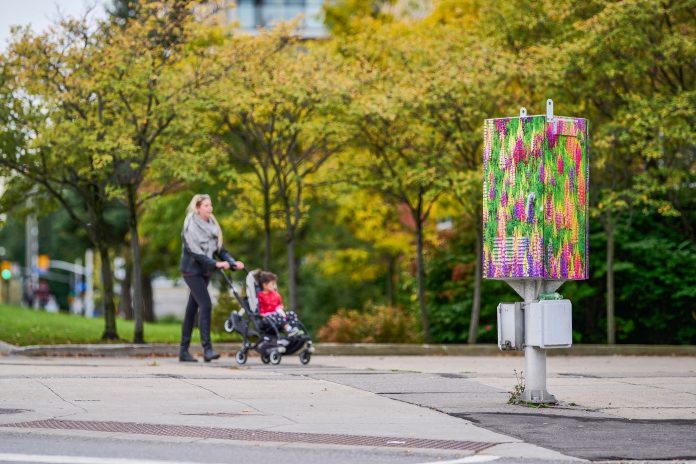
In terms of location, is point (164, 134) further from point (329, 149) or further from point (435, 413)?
point (435, 413)

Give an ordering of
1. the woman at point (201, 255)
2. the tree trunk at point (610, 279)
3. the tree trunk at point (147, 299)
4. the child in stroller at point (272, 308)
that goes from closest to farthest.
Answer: the woman at point (201, 255), the child in stroller at point (272, 308), the tree trunk at point (610, 279), the tree trunk at point (147, 299)

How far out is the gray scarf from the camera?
54.4 ft

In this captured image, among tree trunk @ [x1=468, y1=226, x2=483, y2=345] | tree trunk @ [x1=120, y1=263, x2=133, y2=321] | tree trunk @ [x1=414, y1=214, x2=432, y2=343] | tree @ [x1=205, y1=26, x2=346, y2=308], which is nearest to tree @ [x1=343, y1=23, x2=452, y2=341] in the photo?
tree trunk @ [x1=414, y1=214, x2=432, y2=343]

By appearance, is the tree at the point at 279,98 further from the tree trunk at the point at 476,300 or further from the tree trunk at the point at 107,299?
the tree trunk at the point at 476,300

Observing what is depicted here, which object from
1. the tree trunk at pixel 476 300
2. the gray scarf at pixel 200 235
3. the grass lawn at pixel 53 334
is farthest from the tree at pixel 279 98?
the gray scarf at pixel 200 235

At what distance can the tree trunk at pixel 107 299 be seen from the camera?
21.6 metres

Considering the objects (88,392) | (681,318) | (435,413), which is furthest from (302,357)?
(681,318)

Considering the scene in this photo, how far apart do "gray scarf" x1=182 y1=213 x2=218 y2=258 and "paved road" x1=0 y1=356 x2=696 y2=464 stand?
1.51 m

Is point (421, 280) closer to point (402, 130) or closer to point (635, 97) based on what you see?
point (402, 130)

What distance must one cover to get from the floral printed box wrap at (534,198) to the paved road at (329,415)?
1.27 m

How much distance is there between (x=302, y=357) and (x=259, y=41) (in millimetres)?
8508

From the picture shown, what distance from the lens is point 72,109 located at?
2083 cm

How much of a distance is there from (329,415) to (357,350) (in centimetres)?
963

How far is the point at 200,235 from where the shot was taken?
1662cm
